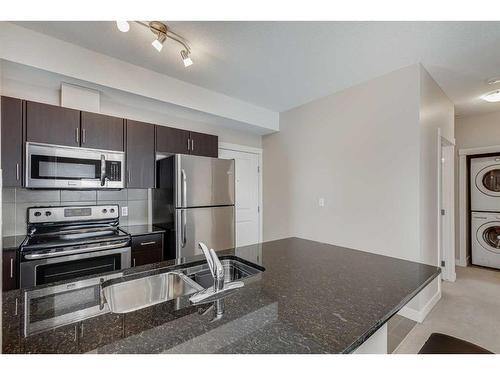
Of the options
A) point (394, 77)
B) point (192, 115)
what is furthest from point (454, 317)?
point (192, 115)

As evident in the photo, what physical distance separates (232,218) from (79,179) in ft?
5.35

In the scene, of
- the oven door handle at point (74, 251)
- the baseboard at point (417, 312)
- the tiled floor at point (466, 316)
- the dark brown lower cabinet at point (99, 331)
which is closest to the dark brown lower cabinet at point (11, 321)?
the dark brown lower cabinet at point (99, 331)

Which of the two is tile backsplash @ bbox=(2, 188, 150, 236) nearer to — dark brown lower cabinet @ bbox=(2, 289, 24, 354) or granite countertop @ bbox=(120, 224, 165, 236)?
granite countertop @ bbox=(120, 224, 165, 236)

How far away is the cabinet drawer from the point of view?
2307 millimetres

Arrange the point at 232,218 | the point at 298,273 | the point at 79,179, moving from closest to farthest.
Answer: the point at 298,273, the point at 79,179, the point at 232,218

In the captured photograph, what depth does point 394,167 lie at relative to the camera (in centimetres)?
252

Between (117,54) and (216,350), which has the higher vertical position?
(117,54)

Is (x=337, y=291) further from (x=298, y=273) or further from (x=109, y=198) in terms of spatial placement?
(x=109, y=198)

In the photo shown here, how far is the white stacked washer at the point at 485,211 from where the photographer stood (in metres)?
3.77

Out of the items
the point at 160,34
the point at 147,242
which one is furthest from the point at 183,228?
the point at 160,34

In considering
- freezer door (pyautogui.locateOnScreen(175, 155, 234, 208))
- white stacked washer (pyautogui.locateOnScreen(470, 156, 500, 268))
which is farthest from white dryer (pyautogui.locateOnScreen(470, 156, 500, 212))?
freezer door (pyautogui.locateOnScreen(175, 155, 234, 208))


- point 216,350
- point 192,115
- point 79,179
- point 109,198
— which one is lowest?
point 216,350

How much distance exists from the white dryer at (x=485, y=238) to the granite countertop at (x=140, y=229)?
4873mm

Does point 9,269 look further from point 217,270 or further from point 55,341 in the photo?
point 217,270
